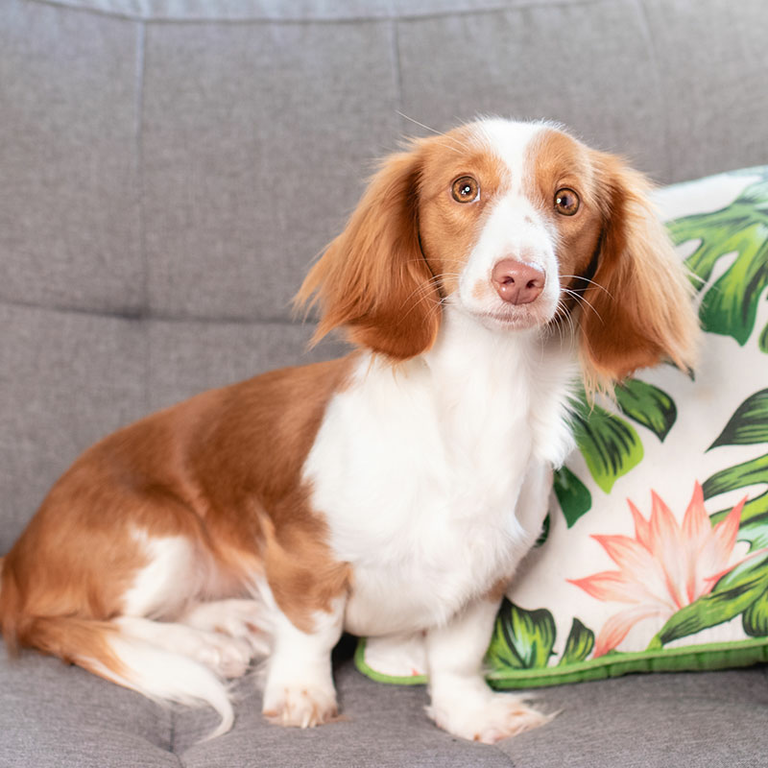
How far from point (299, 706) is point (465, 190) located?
0.75 m

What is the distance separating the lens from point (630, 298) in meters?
1.20

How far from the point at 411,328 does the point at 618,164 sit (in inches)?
15.3

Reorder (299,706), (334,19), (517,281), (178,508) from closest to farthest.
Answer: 1. (517,281)
2. (299,706)
3. (178,508)
4. (334,19)

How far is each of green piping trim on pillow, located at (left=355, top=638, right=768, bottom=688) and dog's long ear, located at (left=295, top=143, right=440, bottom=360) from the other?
543mm

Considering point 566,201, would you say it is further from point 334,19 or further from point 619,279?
point 334,19

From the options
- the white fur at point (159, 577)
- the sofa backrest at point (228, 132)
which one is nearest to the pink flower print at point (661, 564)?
the white fur at point (159, 577)

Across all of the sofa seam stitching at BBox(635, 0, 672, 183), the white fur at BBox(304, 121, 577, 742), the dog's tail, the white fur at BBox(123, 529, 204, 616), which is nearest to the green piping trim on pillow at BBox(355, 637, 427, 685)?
the white fur at BBox(304, 121, 577, 742)

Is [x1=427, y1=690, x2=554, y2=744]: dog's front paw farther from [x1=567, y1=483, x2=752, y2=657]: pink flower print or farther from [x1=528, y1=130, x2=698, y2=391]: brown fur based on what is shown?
[x1=528, y1=130, x2=698, y2=391]: brown fur

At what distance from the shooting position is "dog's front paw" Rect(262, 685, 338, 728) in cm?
125

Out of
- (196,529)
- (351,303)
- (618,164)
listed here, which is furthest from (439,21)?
(196,529)

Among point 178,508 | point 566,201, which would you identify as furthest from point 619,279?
point 178,508

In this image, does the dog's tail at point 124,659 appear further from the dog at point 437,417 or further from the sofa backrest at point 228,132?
the sofa backrest at point 228,132

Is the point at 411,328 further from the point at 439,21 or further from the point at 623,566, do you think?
the point at 439,21

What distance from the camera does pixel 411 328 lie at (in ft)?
3.87
